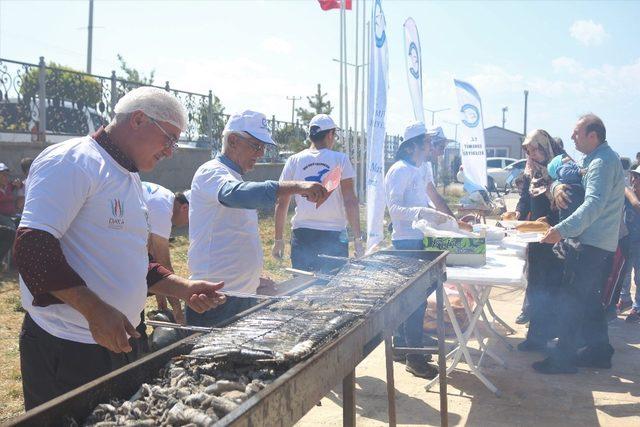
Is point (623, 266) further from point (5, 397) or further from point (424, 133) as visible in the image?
point (5, 397)

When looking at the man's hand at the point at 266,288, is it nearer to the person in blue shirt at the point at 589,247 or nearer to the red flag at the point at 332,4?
the person in blue shirt at the point at 589,247

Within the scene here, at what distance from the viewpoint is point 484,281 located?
4.19m

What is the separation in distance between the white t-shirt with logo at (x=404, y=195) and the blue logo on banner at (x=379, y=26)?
3.74 metres

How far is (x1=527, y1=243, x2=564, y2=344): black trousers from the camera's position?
18.7 feet

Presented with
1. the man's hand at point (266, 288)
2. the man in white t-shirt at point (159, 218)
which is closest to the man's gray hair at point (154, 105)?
the man's hand at point (266, 288)

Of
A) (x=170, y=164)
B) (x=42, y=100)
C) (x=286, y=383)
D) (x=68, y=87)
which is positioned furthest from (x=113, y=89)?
(x=286, y=383)

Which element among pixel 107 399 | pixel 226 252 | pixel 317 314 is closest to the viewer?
pixel 107 399

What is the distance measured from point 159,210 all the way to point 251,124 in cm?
124

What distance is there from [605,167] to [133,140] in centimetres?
384

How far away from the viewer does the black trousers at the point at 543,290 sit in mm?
5687

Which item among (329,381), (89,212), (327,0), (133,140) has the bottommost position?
(329,381)

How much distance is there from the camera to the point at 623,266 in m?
6.85

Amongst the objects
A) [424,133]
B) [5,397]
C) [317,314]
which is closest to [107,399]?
[317,314]

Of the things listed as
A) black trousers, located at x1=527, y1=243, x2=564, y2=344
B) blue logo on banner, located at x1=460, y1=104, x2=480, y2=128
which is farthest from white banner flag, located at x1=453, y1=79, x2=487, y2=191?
black trousers, located at x1=527, y1=243, x2=564, y2=344
